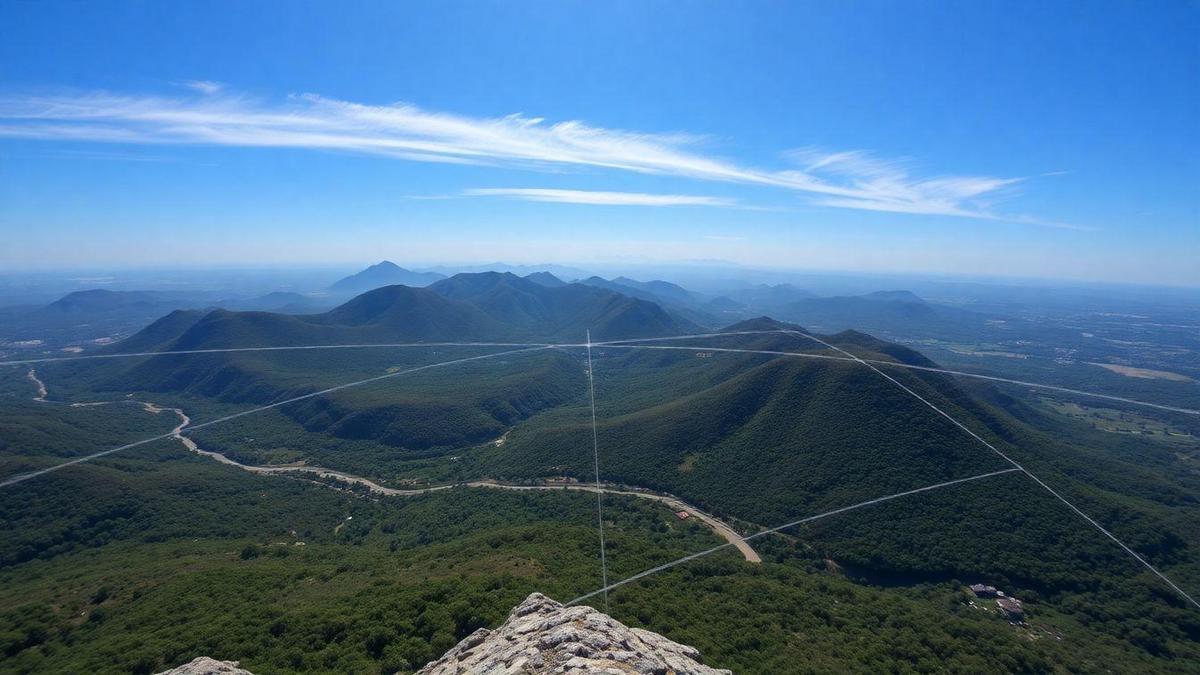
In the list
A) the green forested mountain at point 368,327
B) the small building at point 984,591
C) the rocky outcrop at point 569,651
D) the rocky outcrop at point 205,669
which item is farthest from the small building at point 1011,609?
the green forested mountain at point 368,327

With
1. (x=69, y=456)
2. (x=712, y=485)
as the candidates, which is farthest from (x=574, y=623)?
(x=69, y=456)

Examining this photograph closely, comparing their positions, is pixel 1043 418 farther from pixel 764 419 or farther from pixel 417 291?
pixel 417 291

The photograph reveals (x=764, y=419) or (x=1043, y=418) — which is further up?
(x=764, y=419)

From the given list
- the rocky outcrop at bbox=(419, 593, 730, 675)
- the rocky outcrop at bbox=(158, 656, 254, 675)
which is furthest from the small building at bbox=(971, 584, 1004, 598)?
the rocky outcrop at bbox=(158, 656, 254, 675)

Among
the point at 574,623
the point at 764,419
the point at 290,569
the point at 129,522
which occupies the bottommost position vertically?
the point at 129,522

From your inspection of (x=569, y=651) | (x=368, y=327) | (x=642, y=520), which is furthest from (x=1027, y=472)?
(x=368, y=327)

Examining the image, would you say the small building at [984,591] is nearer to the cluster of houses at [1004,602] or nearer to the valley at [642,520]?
the cluster of houses at [1004,602]
